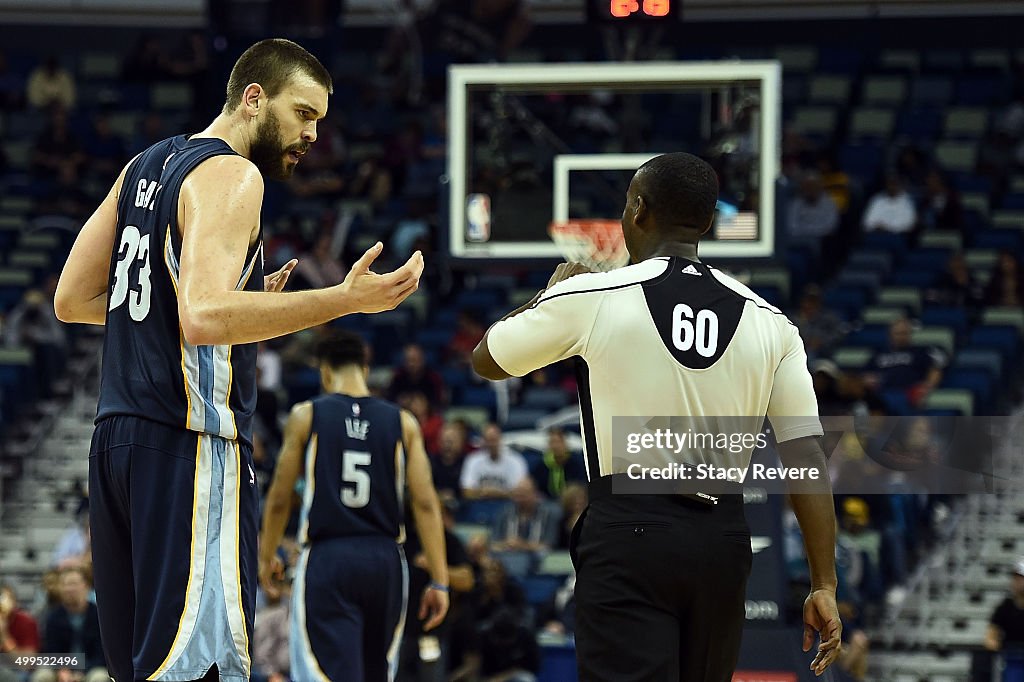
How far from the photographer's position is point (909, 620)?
12391mm

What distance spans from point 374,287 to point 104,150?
59.3ft

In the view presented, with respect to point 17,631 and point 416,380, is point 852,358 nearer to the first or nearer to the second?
point 416,380

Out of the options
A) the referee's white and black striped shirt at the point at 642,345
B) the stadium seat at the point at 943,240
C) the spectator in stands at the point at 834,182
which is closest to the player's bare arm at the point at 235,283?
the referee's white and black striped shirt at the point at 642,345

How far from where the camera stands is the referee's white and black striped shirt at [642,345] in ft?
13.7

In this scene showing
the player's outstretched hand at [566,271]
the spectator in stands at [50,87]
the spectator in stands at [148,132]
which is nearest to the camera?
the player's outstretched hand at [566,271]

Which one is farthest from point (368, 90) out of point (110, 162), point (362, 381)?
point (362, 381)

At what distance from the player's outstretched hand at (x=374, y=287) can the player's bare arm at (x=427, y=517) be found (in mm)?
3843

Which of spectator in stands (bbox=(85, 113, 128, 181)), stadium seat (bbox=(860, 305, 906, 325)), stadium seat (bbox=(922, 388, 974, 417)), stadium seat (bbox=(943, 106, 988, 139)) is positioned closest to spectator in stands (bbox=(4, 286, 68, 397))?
spectator in stands (bbox=(85, 113, 128, 181))

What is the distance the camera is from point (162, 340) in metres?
3.96

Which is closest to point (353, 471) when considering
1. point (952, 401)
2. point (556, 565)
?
point (556, 565)

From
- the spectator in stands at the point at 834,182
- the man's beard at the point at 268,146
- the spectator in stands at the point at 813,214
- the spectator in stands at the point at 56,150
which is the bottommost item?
the man's beard at the point at 268,146

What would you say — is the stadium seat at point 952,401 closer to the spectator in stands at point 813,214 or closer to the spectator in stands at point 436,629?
the spectator in stands at point 813,214

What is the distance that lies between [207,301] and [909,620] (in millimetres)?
9718

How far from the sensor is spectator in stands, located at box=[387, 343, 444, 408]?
14.9 m
